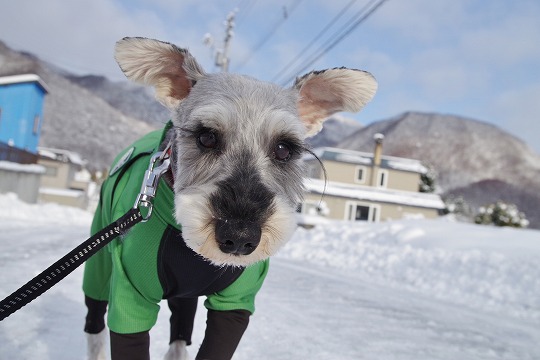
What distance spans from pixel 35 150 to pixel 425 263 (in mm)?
25796

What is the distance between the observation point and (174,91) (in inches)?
105

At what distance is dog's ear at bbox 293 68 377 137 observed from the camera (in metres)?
2.47

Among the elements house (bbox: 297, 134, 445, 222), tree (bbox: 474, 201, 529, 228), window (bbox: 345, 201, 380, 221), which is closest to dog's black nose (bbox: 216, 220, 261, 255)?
house (bbox: 297, 134, 445, 222)

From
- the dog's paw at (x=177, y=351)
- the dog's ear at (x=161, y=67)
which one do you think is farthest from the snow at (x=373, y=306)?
the dog's ear at (x=161, y=67)

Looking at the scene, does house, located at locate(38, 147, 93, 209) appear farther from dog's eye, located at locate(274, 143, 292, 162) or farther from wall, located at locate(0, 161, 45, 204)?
dog's eye, located at locate(274, 143, 292, 162)

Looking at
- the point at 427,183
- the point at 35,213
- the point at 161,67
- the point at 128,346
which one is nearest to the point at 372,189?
the point at 427,183

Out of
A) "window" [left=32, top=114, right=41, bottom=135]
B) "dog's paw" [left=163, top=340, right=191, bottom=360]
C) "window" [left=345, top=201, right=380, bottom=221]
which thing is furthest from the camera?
"window" [left=345, top=201, right=380, bottom=221]

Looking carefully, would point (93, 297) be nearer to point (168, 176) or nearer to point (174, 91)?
point (168, 176)

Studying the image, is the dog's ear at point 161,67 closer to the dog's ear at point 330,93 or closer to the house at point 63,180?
the dog's ear at point 330,93

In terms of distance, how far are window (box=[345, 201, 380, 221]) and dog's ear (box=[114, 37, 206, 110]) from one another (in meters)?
31.5

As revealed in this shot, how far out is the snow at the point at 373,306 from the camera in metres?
3.26

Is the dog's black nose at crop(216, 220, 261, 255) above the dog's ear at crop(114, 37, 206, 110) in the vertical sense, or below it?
below

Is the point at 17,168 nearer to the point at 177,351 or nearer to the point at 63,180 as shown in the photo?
the point at 177,351

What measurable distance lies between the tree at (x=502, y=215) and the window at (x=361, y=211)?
10.5 meters
